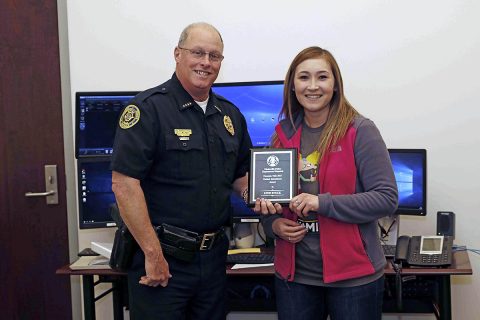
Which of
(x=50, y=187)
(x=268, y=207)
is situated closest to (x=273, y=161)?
(x=268, y=207)

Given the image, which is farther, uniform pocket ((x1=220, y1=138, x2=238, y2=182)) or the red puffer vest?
uniform pocket ((x1=220, y1=138, x2=238, y2=182))

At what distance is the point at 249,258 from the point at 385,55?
1253 millimetres

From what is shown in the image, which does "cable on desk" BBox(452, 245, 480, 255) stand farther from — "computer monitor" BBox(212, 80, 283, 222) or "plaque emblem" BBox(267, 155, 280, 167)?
"plaque emblem" BBox(267, 155, 280, 167)

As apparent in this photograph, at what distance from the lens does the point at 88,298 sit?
2.35 m

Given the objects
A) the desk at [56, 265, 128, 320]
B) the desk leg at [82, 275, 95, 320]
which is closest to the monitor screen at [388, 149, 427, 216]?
the desk at [56, 265, 128, 320]

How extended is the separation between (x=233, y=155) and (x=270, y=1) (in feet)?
3.95

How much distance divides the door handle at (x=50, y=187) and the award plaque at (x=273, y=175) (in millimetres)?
1549

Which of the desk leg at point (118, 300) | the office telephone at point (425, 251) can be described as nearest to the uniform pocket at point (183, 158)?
the office telephone at point (425, 251)

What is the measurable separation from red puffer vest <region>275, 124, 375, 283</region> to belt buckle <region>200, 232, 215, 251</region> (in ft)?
1.00

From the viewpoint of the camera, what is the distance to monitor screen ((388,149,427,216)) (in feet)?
7.78

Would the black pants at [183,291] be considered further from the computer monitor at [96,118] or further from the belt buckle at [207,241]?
the computer monitor at [96,118]

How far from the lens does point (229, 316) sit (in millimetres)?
2941

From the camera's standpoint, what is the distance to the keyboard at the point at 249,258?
2260 millimetres

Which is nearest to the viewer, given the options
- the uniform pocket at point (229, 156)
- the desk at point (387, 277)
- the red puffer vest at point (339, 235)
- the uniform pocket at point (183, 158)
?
the red puffer vest at point (339, 235)
